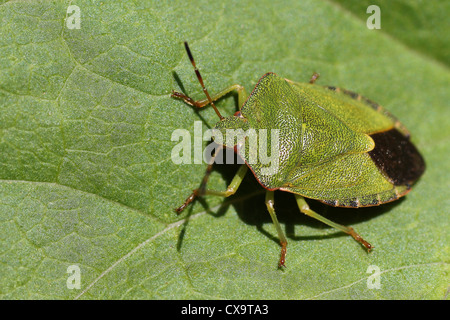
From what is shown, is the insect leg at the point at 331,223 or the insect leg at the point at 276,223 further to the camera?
the insect leg at the point at 331,223

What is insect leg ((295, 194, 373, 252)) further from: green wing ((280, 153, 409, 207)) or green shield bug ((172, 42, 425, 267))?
green wing ((280, 153, 409, 207))

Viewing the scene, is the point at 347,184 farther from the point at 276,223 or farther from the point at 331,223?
the point at 276,223

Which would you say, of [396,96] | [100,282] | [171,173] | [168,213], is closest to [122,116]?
[171,173]

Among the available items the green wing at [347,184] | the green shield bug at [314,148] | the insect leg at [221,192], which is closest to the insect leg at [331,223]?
the green shield bug at [314,148]

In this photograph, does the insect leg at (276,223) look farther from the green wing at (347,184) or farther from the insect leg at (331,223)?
the insect leg at (331,223)

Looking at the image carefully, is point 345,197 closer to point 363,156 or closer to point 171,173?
point 363,156

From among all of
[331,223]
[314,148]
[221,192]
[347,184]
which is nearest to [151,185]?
[221,192]

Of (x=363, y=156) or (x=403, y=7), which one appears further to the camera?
(x=403, y=7)
